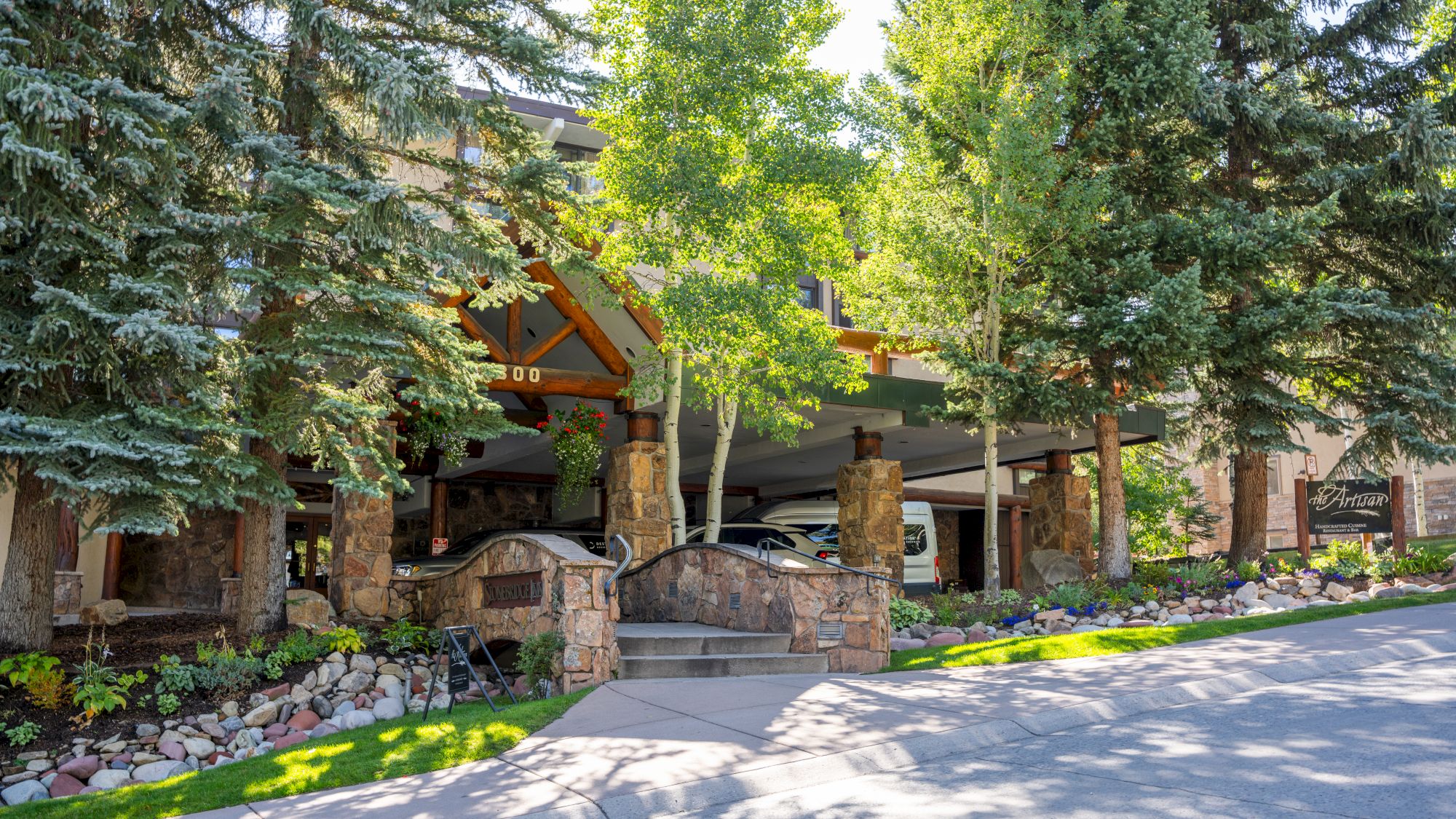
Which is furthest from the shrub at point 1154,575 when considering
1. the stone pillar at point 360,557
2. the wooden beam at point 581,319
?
the stone pillar at point 360,557

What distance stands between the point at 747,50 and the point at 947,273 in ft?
14.8

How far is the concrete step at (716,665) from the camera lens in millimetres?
9930

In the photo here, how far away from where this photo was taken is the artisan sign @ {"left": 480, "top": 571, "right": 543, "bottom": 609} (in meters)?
10.2

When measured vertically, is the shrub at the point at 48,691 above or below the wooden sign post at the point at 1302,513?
below

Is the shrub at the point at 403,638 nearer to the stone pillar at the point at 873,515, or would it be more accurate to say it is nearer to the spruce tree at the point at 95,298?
the spruce tree at the point at 95,298

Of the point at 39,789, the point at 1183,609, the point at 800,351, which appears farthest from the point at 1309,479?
the point at 39,789

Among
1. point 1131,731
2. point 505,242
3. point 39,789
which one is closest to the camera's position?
point 1131,731

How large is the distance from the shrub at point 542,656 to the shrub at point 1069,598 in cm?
790

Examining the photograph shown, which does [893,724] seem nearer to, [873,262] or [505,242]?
[505,242]

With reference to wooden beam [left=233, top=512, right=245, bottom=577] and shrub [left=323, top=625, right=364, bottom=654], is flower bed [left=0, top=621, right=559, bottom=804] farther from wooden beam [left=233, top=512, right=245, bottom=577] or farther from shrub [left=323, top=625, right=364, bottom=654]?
wooden beam [left=233, top=512, right=245, bottom=577]

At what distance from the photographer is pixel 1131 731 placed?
7074 mm

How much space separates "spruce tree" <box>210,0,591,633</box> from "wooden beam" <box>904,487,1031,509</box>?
16258mm

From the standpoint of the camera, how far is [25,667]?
8773 mm

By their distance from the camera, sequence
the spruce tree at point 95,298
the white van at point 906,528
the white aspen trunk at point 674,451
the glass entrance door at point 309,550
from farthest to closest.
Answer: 1. the glass entrance door at point 309,550
2. the white van at point 906,528
3. the white aspen trunk at point 674,451
4. the spruce tree at point 95,298
